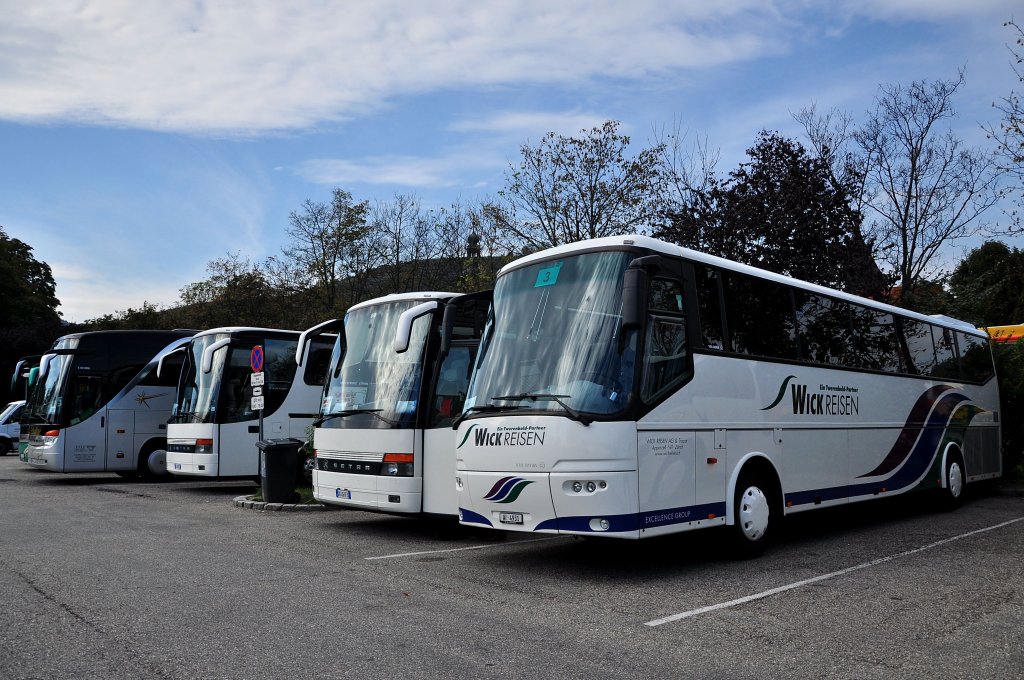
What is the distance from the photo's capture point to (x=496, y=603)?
24.1ft

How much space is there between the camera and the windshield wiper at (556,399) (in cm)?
803

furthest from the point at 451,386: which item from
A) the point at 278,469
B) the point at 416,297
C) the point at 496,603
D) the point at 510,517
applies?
the point at 278,469

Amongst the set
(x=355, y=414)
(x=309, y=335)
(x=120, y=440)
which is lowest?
(x=120, y=440)

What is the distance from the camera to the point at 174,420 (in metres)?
18.5

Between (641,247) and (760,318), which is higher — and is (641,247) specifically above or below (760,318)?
above

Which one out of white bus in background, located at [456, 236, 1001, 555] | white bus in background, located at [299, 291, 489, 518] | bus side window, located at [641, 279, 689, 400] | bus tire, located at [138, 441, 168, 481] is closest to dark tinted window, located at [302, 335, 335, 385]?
bus tire, located at [138, 441, 168, 481]

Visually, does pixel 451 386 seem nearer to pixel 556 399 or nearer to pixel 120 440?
pixel 556 399

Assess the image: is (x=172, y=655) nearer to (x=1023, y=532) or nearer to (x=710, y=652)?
(x=710, y=652)

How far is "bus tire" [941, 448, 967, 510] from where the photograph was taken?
47.3ft

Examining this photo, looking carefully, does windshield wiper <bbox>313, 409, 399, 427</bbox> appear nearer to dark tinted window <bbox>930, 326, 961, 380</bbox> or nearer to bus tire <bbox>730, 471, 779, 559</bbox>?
bus tire <bbox>730, 471, 779, 559</bbox>

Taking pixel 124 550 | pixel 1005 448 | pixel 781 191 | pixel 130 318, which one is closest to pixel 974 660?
pixel 124 550

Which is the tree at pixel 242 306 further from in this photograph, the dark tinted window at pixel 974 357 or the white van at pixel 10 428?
the dark tinted window at pixel 974 357

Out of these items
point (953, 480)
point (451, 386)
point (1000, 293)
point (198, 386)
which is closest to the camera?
point (451, 386)

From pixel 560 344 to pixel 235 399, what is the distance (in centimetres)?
1092
